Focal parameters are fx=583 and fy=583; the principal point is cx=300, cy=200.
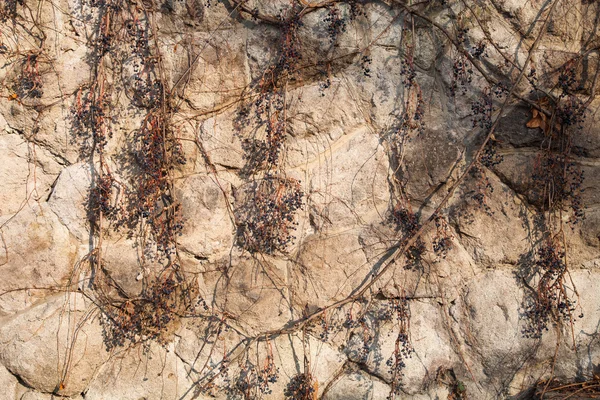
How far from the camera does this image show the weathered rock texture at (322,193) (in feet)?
10.4

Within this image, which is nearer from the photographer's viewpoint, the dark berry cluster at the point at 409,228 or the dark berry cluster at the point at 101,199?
the dark berry cluster at the point at 101,199

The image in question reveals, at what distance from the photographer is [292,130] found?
128 inches

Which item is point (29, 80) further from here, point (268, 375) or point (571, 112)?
point (571, 112)

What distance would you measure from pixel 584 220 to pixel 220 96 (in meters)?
2.15

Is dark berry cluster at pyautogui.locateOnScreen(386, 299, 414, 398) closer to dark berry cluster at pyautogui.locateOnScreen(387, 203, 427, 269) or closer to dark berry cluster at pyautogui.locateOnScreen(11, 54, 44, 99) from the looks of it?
dark berry cluster at pyautogui.locateOnScreen(387, 203, 427, 269)

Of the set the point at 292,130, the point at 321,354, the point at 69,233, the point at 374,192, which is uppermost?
the point at 292,130

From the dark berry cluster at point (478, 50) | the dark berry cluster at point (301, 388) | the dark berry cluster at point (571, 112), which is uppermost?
the dark berry cluster at point (478, 50)

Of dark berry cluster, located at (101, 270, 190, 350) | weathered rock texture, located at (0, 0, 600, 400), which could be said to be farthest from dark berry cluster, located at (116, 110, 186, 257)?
dark berry cluster, located at (101, 270, 190, 350)

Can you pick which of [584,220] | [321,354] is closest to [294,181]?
[321,354]

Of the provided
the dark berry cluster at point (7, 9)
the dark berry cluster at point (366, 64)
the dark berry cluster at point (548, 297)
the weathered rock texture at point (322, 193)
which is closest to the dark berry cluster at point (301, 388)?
the weathered rock texture at point (322, 193)

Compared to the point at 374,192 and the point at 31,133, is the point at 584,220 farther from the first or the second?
the point at 31,133

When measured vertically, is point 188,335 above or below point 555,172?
below

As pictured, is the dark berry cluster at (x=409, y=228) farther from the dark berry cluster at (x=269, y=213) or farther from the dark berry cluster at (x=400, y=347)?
the dark berry cluster at (x=269, y=213)

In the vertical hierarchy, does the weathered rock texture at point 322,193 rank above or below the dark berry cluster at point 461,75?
below
